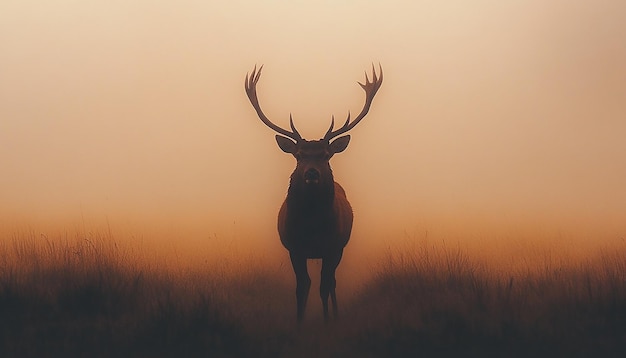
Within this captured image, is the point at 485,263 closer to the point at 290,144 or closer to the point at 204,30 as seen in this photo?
the point at 290,144

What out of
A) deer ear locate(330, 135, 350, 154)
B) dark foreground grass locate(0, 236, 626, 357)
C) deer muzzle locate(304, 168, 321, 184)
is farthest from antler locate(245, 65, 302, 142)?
dark foreground grass locate(0, 236, 626, 357)

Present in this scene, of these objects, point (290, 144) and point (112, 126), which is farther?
point (112, 126)

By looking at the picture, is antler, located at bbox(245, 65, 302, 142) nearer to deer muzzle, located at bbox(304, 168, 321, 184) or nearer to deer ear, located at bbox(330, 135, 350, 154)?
deer ear, located at bbox(330, 135, 350, 154)

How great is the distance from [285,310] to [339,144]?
3.04 feet

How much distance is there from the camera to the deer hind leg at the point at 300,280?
4004 millimetres

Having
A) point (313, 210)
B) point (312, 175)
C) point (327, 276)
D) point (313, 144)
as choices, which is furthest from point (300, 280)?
point (313, 144)

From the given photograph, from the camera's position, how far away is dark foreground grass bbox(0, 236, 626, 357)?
11.0 ft

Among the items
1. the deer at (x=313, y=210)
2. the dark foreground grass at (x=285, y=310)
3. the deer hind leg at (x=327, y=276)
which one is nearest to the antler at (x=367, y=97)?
the deer at (x=313, y=210)

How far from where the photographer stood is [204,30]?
4242 millimetres

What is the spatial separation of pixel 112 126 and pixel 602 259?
2769 mm

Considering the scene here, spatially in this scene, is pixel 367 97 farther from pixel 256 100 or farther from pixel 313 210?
pixel 313 210

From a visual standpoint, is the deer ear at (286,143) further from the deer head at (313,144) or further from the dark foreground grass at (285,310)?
the dark foreground grass at (285,310)

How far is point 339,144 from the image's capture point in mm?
4004

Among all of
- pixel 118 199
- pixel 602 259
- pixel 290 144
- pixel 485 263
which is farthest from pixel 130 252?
pixel 602 259
